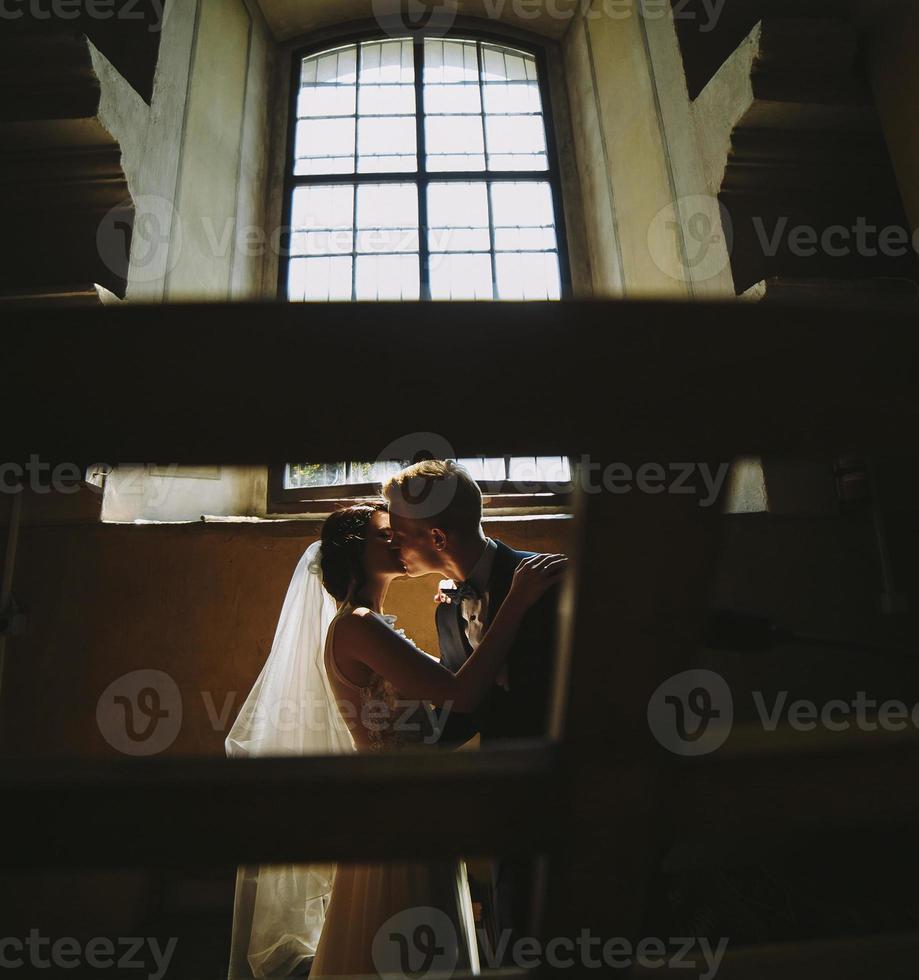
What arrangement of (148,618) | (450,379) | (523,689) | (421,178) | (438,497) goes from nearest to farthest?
(450,379), (523,689), (438,497), (148,618), (421,178)

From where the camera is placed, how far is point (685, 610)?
1.82 feet

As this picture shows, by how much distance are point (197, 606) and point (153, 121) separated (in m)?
2.18

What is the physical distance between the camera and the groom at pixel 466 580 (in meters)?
1.96

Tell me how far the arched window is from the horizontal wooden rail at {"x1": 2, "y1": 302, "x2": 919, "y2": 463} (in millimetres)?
3527

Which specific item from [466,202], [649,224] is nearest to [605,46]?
[466,202]

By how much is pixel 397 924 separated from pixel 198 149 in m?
3.59

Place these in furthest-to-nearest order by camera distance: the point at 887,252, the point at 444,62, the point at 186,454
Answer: the point at 444,62 → the point at 887,252 → the point at 186,454

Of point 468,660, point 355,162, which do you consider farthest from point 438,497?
point 355,162

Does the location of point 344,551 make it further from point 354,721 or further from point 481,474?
point 481,474

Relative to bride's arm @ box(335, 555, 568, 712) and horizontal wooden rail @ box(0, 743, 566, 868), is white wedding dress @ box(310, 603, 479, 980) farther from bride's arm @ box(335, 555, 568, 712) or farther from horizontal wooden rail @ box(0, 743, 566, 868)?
horizontal wooden rail @ box(0, 743, 566, 868)

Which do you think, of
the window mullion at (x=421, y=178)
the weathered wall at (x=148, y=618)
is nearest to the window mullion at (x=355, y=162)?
the window mullion at (x=421, y=178)

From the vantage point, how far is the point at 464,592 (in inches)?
88.1

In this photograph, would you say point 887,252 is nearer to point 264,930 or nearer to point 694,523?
point 694,523

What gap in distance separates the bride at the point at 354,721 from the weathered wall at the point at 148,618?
1.06ft
